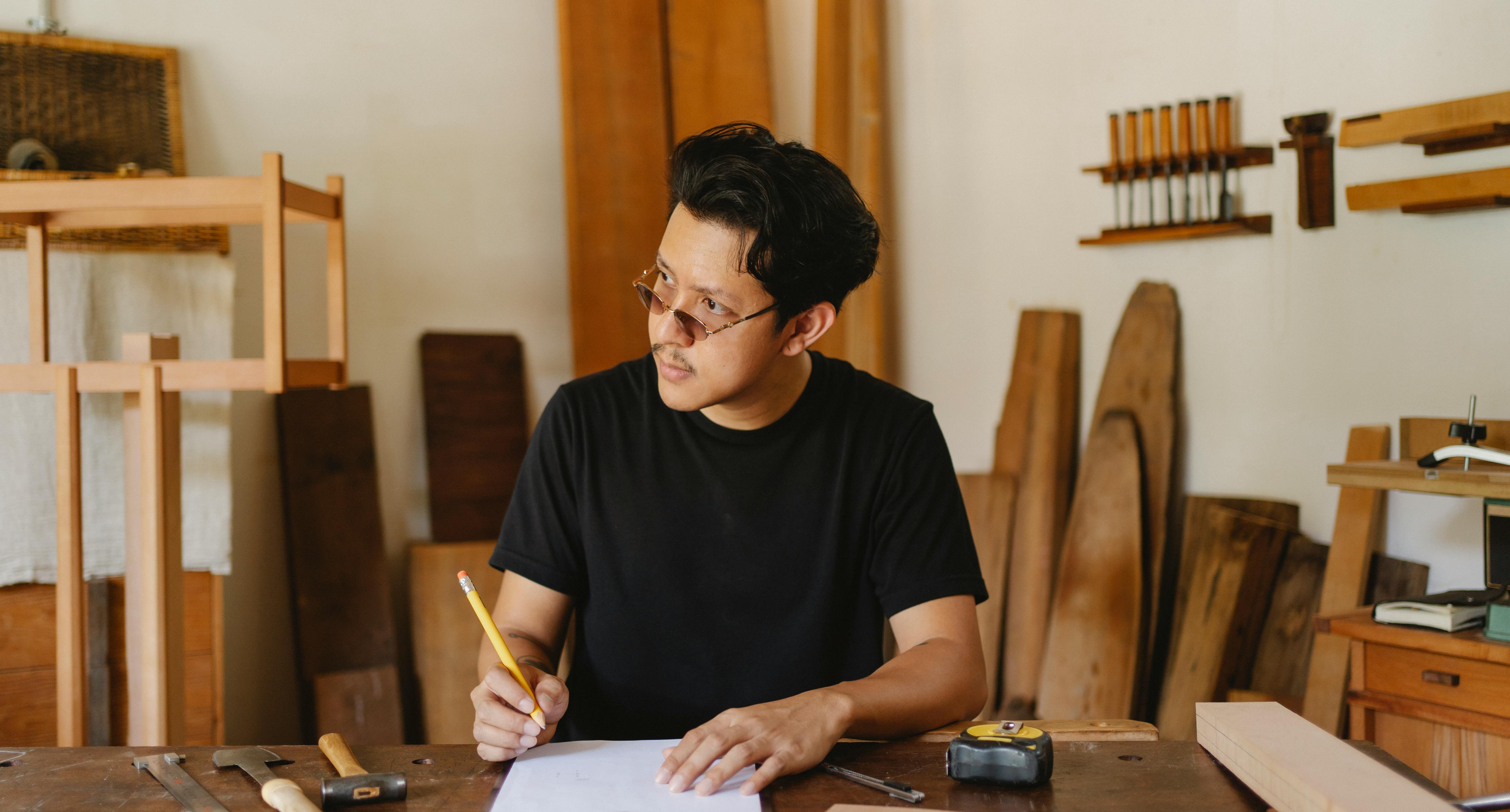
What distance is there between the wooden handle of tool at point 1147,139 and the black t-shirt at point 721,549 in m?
1.66

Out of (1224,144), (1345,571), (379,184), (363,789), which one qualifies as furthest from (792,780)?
(379,184)

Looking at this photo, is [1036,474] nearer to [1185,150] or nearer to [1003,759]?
[1185,150]

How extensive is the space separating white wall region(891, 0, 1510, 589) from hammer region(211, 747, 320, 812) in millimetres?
2542

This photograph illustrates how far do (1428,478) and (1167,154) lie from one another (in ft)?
4.09

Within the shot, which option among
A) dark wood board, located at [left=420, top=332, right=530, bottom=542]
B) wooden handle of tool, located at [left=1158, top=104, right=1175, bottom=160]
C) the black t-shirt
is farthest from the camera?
dark wood board, located at [left=420, top=332, right=530, bottom=542]

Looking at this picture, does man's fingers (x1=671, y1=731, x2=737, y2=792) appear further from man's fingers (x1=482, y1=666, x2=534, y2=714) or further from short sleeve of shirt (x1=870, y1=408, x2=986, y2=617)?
short sleeve of shirt (x1=870, y1=408, x2=986, y2=617)

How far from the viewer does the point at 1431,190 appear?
2357mm

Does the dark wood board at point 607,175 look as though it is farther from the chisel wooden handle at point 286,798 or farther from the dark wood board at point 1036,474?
the chisel wooden handle at point 286,798

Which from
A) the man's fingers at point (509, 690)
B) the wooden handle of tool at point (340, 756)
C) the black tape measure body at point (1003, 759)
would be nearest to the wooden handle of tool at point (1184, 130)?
the black tape measure body at point (1003, 759)

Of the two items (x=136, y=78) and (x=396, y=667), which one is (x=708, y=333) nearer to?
(x=396, y=667)

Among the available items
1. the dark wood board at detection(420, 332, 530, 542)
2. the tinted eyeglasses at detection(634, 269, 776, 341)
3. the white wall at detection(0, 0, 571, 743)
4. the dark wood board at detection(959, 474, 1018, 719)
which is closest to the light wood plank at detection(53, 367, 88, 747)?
the white wall at detection(0, 0, 571, 743)

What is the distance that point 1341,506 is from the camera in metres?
2.55

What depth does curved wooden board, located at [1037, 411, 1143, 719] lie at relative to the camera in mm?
2859

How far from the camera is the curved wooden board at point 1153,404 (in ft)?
9.61
